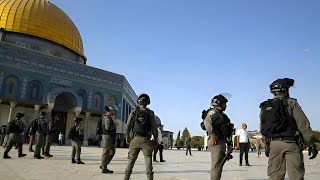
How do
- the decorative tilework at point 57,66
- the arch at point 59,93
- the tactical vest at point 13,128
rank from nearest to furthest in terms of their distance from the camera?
1. the tactical vest at point 13,128
2. the decorative tilework at point 57,66
3. the arch at point 59,93

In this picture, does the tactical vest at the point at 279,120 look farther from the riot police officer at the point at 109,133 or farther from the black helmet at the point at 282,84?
the riot police officer at the point at 109,133

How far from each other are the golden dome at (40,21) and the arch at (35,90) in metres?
7.22

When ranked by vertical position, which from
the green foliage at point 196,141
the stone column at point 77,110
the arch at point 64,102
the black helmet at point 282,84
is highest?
the arch at point 64,102

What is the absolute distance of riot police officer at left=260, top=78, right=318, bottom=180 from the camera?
3734 millimetres

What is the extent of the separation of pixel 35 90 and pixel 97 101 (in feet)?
21.8

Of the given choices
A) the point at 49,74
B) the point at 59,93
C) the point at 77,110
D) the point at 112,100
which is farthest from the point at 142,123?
the point at 112,100

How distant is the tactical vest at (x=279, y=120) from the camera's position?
3.88 meters

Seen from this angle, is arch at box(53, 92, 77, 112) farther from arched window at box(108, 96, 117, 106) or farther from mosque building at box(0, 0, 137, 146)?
arched window at box(108, 96, 117, 106)

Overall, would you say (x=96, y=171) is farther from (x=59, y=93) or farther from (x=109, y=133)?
(x=59, y=93)

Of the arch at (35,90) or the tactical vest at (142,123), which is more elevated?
the arch at (35,90)

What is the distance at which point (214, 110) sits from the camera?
183 inches

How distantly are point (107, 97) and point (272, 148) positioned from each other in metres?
30.0

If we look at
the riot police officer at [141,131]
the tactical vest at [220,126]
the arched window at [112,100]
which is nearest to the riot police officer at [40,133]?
the riot police officer at [141,131]

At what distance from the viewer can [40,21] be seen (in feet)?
111
